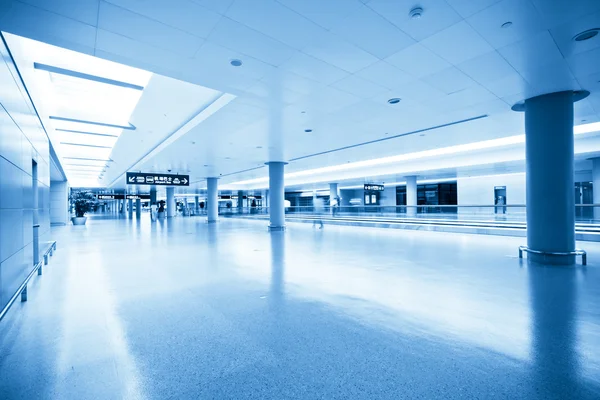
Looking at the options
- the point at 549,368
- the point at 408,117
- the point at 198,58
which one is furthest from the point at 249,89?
the point at 549,368

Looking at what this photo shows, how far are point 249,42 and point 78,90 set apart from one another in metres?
7.08

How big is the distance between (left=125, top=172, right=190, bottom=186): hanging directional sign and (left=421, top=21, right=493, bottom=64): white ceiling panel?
1853cm

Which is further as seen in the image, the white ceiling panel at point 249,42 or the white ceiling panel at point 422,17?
the white ceiling panel at point 249,42

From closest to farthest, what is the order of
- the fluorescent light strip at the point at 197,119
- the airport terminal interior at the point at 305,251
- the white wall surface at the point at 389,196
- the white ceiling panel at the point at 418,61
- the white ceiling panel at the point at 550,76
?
the airport terminal interior at the point at 305,251 < the white ceiling panel at the point at 418,61 < the white ceiling panel at the point at 550,76 < the fluorescent light strip at the point at 197,119 < the white wall surface at the point at 389,196

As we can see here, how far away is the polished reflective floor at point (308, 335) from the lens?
2.35m

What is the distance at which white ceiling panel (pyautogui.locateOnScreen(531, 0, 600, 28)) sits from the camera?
379 cm

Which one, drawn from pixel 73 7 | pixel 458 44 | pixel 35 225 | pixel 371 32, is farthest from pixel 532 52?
pixel 35 225

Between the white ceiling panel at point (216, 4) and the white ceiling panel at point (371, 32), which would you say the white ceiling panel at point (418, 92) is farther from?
the white ceiling panel at point (216, 4)

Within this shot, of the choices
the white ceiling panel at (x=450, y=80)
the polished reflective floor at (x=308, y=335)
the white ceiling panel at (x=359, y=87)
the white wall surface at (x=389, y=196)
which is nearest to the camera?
the polished reflective floor at (x=308, y=335)

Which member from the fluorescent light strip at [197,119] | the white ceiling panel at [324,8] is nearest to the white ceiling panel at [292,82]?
the fluorescent light strip at [197,119]

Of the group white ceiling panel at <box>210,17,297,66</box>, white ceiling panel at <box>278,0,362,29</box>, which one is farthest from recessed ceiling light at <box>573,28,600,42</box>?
white ceiling panel at <box>210,17,297,66</box>

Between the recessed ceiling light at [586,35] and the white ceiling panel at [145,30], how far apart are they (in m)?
5.91

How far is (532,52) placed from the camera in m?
5.02

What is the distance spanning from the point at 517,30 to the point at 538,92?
131 inches
